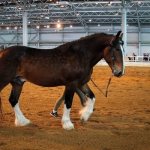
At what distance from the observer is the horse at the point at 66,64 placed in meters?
7.46

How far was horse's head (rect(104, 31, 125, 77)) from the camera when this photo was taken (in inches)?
293

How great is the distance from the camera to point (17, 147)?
5.96 meters

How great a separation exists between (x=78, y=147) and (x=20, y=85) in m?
2.67

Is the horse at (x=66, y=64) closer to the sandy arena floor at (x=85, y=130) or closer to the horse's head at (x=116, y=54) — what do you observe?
the horse's head at (x=116, y=54)

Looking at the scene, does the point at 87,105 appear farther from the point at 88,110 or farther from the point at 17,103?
the point at 17,103

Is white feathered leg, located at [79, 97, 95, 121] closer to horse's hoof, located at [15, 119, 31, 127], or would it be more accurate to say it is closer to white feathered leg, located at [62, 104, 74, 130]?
white feathered leg, located at [62, 104, 74, 130]

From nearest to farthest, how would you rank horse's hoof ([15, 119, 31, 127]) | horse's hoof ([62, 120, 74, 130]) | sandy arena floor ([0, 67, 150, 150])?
sandy arena floor ([0, 67, 150, 150]) < horse's hoof ([62, 120, 74, 130]) < horse's hoof ([15, 119, 31, 127])

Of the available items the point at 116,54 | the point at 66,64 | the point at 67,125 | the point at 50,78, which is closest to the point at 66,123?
the point at 67,125

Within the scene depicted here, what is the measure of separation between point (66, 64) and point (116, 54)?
41.7 inches

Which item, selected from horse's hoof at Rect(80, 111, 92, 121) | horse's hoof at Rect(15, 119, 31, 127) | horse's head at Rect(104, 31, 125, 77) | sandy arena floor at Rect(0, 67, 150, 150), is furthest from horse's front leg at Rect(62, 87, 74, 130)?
horse's head at Rect(104, 31, 125, 77)

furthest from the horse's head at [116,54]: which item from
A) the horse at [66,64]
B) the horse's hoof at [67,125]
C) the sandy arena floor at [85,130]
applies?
the horse's hoof at [67,125]

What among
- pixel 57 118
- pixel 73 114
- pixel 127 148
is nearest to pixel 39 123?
pixel 57 118

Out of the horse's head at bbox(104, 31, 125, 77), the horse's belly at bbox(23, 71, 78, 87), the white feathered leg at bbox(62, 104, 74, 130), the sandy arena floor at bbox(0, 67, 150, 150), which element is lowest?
the sandy arena floor at bbox(0, 67, 150, 150)

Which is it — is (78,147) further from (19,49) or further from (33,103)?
(33,103)
